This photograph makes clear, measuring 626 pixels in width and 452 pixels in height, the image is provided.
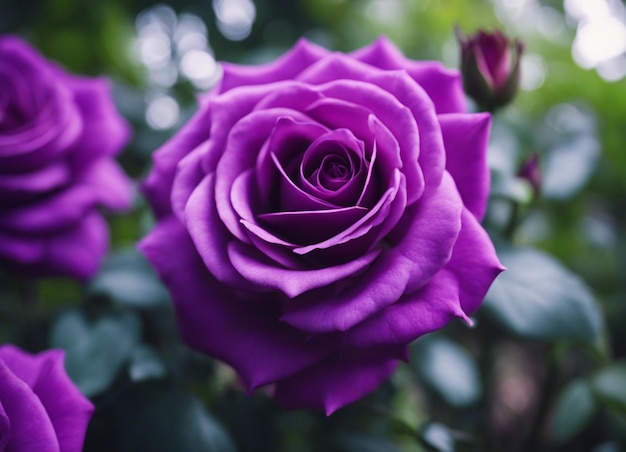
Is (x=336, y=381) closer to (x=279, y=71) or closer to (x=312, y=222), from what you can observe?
(x=312, y=222)

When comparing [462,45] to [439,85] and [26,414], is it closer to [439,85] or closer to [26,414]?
[439,85]

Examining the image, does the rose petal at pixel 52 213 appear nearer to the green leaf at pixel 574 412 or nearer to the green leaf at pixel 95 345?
the green leaf at pixel 95 345

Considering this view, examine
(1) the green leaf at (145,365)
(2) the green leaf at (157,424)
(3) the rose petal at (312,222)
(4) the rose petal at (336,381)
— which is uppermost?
(3) the rose petal at (312,222)

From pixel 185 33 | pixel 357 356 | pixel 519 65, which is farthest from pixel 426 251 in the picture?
pixel 185 33

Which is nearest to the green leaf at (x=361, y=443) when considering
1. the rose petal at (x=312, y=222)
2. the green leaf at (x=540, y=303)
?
the green leaf at (x=540, y=303)

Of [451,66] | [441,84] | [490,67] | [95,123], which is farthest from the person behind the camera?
[451,66]

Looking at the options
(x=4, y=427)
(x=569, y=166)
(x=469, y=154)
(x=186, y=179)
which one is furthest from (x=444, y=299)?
(x=569, y=166)

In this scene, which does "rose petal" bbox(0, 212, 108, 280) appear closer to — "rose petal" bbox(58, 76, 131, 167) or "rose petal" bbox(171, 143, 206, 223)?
"rose petal" bbox(58, 76, 131, 167)
